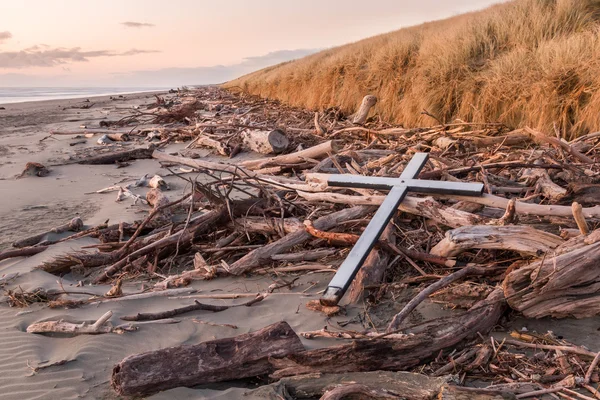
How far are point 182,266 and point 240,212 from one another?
0.69 meters

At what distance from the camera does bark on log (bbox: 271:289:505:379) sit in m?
2.38

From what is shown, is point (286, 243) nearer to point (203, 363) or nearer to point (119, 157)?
point (203, 363)

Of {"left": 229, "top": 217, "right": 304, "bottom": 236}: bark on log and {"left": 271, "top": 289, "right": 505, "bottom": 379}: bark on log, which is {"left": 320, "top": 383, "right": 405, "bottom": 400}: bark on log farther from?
{"left": 229, "top": 217, "right": 304, "bottom": 236}: bark on log

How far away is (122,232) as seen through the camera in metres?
4.65

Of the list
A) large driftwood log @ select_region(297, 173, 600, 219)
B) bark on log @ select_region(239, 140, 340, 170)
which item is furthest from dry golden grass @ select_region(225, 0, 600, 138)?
bark on log @ select_region(239, 140, 340, 170)

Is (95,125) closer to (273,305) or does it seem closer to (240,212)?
(240,212)

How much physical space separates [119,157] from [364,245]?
7.25 m

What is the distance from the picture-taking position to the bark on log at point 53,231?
4.86 m

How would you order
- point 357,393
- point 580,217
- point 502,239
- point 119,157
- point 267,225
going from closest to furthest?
1. point 357,393
2. point 580,217
3. point 502,239
4. point 267,225
5. point 119,157

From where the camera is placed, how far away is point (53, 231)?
516 centimetres

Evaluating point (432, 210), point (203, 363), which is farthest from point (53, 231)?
point (432, 210)

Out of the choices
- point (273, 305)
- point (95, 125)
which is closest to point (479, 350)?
point (273, 305)

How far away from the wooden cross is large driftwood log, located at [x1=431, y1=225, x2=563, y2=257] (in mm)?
409

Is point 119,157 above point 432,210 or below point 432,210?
below
